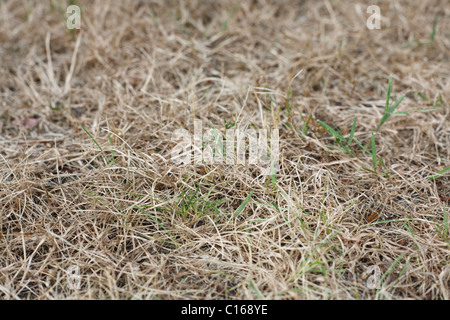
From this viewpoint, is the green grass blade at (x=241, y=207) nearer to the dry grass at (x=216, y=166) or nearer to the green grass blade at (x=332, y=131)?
the dry grass at (x=216, y=166)

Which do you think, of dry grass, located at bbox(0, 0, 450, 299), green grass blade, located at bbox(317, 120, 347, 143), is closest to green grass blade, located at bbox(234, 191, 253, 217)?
dry grass, located at bbox(0, 0, 450, 299)

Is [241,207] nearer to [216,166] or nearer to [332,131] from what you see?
[216,166]

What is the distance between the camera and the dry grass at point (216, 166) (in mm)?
1604

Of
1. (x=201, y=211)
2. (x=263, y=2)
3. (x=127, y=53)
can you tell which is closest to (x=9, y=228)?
(x=201, y=211)

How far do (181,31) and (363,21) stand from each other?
3.94 ft

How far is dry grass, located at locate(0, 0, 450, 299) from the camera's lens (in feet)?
5.26

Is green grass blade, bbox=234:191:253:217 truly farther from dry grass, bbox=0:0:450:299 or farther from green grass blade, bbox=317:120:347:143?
green grass blade, bbox=317:120:347:143

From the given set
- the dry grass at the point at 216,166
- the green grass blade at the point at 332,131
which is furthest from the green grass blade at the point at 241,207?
the green grass blade at the point at 332,131

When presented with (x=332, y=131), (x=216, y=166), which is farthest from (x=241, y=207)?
(x=332, y=131)

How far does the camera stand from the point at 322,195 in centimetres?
179

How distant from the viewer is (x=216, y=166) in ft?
6.21

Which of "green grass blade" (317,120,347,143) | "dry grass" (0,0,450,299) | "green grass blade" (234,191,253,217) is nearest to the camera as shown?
"dry grass" (0,0,450,299)

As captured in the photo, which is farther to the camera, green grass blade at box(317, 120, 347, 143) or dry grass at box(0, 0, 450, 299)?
green grass blade at box(317, 120, 347, 143)

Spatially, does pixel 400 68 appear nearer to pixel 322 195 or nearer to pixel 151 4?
pixel 322 195
